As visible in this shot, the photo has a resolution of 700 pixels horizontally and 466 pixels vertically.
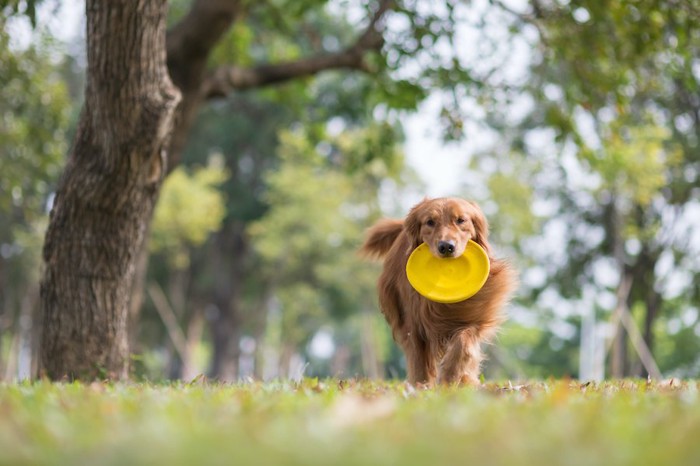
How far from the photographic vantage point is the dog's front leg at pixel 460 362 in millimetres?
5672

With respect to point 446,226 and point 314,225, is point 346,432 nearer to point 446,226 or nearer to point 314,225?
point 446,226

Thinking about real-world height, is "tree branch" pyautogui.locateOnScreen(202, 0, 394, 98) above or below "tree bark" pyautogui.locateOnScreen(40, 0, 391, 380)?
above

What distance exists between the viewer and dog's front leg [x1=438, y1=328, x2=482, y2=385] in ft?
18.6

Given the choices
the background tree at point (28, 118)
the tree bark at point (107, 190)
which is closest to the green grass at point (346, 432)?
the tree bark at point (107, 190)

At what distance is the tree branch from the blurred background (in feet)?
0.79

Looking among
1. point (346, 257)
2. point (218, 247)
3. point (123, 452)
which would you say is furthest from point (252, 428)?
point (218, 247)

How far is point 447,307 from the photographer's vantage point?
20.1ft

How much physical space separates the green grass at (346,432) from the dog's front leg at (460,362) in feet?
6.46

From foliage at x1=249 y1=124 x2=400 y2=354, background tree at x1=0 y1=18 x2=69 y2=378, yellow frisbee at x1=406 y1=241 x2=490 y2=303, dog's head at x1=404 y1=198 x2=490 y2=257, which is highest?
background tree at x1=0 y1=18 x2=69 y2=378

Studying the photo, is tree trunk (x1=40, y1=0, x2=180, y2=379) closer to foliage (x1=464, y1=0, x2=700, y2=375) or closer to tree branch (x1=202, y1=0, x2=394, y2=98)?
tree branch (x1=202, y1=0, x2=394, y2=98)

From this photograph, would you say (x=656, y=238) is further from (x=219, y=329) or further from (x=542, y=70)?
(x=219, y=329)

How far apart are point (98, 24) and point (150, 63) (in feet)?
1.51

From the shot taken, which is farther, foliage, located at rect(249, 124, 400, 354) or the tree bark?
foliage, located at rect(249, 124, 400, 354)

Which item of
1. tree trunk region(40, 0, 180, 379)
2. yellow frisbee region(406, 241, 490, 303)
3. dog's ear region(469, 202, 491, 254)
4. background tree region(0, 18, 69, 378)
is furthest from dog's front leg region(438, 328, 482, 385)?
Answer: background tree region(0, 18, 69, 378)
